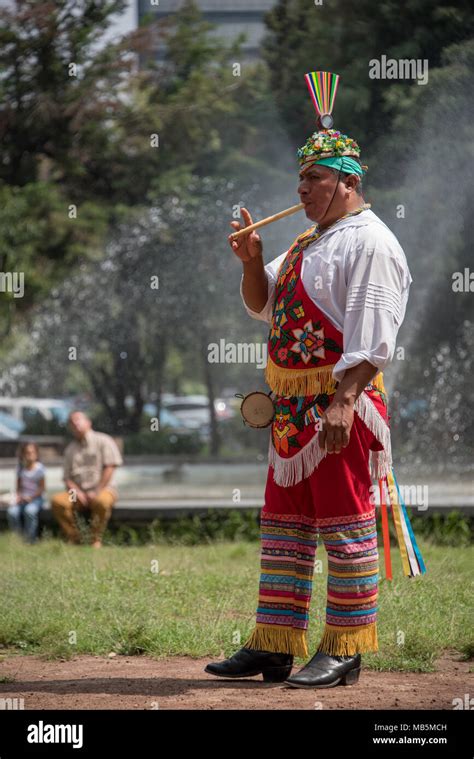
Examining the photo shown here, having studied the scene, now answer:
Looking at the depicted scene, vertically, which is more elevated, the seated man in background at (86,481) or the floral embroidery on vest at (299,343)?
the floral embroidery on vest at (299,343)

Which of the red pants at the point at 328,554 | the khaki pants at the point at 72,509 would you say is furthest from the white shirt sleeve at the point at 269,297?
the khaki pants at the point at 72,509

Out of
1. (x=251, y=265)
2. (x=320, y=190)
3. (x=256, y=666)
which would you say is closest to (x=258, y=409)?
(x=251, y=265)

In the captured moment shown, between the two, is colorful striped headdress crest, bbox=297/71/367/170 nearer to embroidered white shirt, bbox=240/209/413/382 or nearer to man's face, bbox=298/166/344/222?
man's face, bbox=298/166/344/222

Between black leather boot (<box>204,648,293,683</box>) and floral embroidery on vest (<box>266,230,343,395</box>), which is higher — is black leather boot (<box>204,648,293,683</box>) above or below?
below

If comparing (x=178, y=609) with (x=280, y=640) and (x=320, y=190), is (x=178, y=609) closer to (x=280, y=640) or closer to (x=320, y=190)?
(x=280, y=640)

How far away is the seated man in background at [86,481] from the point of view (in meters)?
9.75

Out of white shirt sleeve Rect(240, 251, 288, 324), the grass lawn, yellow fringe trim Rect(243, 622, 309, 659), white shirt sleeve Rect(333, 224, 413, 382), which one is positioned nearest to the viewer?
white shirt sleeve Rect(333, 224, 413, 382)

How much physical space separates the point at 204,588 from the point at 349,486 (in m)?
2.22

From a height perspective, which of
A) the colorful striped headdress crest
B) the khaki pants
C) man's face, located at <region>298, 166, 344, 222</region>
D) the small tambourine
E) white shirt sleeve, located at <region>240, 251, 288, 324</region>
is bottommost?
the khaki pants

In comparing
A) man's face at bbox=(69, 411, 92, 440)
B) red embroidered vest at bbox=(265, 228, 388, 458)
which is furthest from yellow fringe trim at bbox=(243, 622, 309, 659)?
man's face at bbox=(69, 411, 92, 440)

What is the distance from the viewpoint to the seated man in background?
975 centimetres

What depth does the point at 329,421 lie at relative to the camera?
4.13 m

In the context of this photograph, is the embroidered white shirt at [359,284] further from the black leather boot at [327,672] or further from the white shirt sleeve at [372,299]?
the black leather boot at [327,672]

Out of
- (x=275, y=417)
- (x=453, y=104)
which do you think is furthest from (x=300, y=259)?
(x=453, y=104)
